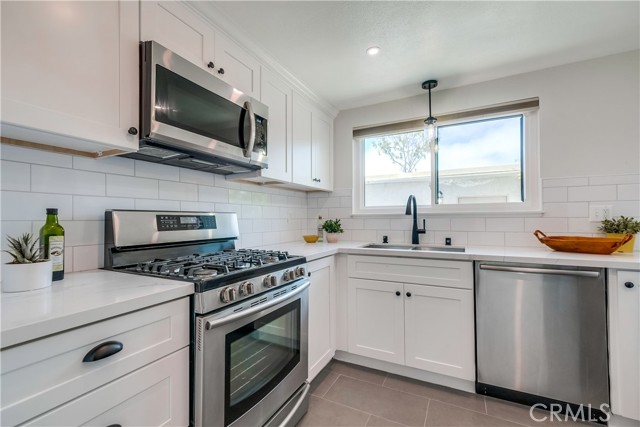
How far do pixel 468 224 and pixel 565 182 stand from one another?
697 millimetres

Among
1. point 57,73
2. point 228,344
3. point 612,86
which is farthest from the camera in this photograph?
point 612,86

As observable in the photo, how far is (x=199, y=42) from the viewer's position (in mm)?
1447

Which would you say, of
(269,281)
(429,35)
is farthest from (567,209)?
(269,281)

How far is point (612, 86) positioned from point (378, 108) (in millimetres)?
1655

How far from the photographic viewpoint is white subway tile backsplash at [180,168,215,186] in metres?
1.71

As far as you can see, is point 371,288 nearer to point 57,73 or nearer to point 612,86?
point 57,73

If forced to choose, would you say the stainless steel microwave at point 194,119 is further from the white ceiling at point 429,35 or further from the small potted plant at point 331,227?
the small potted plant at point 331,227

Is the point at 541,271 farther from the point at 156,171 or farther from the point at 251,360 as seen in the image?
the point at 156,171

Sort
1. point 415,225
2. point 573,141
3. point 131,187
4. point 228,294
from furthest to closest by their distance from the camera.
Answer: point 415,225, point 573,141, point 131,187, point 228,294

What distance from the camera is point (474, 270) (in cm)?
179

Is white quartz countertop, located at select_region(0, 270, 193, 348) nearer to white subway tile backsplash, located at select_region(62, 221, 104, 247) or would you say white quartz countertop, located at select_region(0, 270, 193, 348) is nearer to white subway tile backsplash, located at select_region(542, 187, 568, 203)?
white subway tile backsplash, located at select_region(62, 221, 104, 247)

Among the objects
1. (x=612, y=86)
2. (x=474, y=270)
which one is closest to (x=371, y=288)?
(x=474, y=270)

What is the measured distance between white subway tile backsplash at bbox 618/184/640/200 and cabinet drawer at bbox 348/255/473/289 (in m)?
1.16

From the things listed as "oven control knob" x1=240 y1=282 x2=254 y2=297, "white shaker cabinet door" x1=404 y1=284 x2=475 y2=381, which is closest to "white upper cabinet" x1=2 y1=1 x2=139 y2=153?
"oven control knob" x1=240 y1=282 x2=254 y2=297
